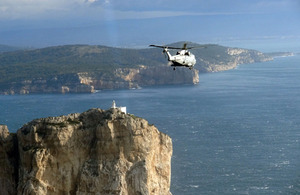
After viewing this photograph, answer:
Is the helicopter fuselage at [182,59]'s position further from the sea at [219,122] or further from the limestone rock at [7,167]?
the sea at [219,122]

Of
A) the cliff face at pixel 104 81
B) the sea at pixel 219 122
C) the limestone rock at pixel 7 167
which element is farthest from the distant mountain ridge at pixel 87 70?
the limestone rock at pixel 7 167

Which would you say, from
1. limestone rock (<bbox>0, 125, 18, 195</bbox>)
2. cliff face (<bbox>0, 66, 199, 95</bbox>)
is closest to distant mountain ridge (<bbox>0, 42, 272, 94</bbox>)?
cliff face (<bbox>0, 66, 199, 95</bbox>)

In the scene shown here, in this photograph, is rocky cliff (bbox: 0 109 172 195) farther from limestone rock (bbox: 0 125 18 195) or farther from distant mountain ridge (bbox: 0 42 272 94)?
distant mountain ridge (bbox: 0 42 272 94)

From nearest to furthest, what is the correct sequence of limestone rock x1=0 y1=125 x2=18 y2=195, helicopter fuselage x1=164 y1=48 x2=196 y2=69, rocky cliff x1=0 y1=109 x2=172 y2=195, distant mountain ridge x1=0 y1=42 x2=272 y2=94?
helicopter fuselage x1=164 y1=48 x2=196 y2=69, rocky cliff x1=0 y1=109 x2=172 y2=195, limestone rock x1=0 y1=125 x2=18 y2=195, distant mountain ridge x1=0 y1=42 x2=272 y2=94

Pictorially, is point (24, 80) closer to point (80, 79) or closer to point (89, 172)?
point (80, 79)

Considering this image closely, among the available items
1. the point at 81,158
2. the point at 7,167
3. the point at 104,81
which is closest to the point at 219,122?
the point at 81,158

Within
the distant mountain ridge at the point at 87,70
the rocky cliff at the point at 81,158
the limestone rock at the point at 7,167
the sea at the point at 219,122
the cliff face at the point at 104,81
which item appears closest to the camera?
the rocky cliff at the point at 81,158
